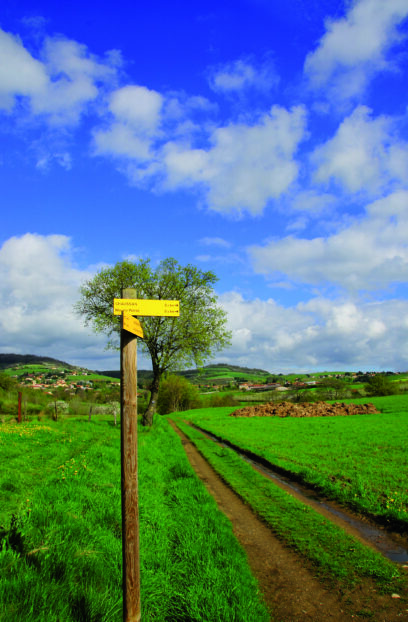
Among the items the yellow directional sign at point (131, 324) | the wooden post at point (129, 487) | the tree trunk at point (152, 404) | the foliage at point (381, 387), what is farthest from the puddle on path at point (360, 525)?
the foliage at point (381, 387)

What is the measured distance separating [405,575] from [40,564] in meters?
6.73

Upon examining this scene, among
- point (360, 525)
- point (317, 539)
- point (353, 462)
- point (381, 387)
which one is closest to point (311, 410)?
point (381, 387)

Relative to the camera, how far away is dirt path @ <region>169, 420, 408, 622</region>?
5.63m

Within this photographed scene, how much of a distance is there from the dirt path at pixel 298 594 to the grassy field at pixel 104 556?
0.37 meters

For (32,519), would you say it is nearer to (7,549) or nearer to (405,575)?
(7,549)

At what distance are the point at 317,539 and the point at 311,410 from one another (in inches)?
1830

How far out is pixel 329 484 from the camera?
1298 centimetres

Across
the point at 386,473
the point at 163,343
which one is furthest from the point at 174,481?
the point at 163,343

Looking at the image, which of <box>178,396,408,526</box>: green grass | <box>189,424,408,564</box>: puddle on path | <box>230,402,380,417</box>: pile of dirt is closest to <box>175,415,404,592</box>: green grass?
<box>189,424,408,564</box>: puddle on path

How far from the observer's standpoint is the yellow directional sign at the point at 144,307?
18.2ft

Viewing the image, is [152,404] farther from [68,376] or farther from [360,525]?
[68,376]

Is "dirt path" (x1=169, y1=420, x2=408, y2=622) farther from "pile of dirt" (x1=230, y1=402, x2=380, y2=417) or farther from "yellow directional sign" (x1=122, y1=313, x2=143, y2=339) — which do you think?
"pile of dirt" (x1=230, y1=402, x2=380, y2=417)

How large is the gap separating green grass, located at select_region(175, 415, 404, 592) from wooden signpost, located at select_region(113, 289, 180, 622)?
4.03m

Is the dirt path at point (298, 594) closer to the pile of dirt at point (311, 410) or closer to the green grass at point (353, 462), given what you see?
the green grass at point (353, 462)
